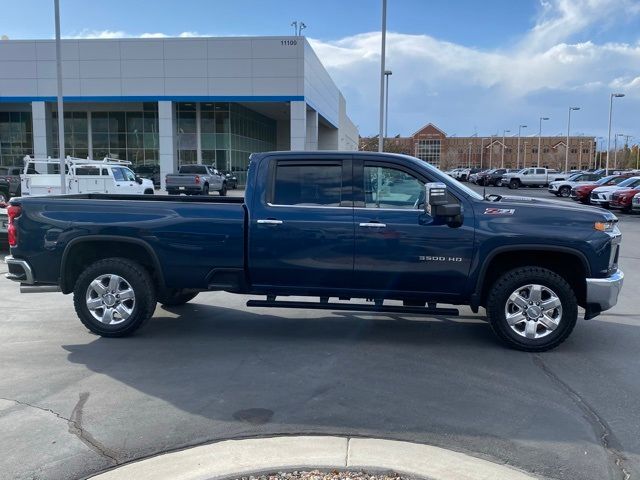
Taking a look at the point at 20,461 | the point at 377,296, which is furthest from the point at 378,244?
the point at 20,461

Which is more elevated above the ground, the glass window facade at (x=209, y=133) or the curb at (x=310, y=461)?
the glass window facade at (x=209, y=133)

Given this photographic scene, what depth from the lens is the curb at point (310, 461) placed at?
11.8 ft

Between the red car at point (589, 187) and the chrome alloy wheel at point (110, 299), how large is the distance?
29.6m

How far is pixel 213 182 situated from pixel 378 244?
28.6 metres

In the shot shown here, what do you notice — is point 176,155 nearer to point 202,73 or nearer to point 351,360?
point 202,73

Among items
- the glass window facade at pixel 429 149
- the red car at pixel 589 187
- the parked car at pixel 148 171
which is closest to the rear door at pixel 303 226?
the red car at pixel 589 187

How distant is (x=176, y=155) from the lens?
1581 inches

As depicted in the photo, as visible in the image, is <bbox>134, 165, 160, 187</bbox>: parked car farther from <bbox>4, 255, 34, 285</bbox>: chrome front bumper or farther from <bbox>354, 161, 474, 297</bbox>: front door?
<bbox>354, 161, 474, 297</bbox>: front door

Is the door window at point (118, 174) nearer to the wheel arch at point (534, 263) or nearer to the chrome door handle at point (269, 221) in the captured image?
the chrome door handle at point (269, 221)

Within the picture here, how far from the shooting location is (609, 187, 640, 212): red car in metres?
24.8

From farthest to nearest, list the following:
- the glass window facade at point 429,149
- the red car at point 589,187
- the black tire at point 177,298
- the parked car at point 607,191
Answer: the glass window facade at point 429,149
the red car at point 589,187
the parked car at point 607,191
the black tire at point 177,298

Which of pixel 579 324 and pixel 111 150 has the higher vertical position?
pixel 111 150

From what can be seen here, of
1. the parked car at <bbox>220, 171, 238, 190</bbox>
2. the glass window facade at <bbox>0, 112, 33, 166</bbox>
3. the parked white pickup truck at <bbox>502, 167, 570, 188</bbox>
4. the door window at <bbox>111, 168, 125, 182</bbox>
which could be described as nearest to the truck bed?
the door window at <bbox>111, 168, 125, 182</bbox>

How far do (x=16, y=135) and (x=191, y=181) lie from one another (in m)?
21.4
